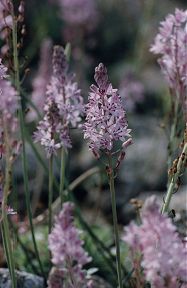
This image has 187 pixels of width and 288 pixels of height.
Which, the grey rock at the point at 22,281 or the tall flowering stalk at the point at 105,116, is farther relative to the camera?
the grey rock at the point at 22,281

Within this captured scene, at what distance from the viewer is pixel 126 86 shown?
7516mm

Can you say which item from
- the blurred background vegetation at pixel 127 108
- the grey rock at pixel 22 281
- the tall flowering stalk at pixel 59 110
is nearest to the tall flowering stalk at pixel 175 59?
the blurred background vegetation at pixel 127 108

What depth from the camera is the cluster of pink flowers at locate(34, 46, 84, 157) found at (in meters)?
3.29

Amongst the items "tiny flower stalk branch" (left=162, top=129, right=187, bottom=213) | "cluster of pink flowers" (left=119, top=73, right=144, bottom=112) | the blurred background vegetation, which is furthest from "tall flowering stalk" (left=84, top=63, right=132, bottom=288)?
"cluster of pink flowers" (left=119, top=73, right=144, bottom=112)

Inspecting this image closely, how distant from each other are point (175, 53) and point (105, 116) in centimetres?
124

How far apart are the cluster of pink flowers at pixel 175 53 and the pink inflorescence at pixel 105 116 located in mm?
1105

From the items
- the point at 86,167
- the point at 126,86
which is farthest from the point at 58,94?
the point at 86,167

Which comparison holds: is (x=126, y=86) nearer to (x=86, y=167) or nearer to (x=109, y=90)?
(x=86, y=167)

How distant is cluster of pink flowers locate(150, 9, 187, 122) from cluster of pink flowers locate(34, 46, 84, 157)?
614 millimetres

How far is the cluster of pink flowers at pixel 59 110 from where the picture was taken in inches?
130

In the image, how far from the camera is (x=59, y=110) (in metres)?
3.56

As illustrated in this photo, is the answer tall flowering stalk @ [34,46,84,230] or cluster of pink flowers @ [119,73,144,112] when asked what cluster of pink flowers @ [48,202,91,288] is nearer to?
tall flowering stalk @ [34,46,84,230]

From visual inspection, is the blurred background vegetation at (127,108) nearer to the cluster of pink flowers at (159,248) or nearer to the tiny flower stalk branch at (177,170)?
the tiny flower stalk branch at (177,170)

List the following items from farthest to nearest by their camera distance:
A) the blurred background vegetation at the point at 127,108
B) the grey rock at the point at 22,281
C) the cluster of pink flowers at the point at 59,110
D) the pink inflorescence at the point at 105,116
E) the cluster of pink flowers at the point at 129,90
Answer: the cluster of pink flowers at the point at 129,90 → the blurred background vegetation at the point at 127,108 → the grey rock at the point at 22,281 → the cluster of pink flowers at the point at 59,110 → the pink inflorescence at the point at 105,116
